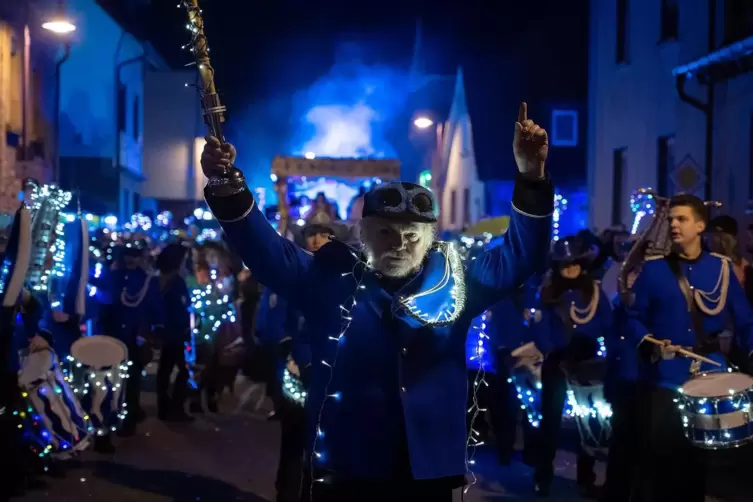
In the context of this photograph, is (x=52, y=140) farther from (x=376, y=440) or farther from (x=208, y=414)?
(x=376, y=440)

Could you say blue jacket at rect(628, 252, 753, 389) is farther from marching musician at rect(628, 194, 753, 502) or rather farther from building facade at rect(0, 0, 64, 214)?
building facade at rect(0, 0, 64, 214)

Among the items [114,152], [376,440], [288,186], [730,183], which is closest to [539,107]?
[288,186]

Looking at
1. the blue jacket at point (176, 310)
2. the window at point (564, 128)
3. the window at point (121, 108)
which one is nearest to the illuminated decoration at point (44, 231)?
the blue jacket at point (176, 310)

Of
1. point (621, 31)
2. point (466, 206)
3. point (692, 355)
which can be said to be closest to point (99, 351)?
point (692, 355)

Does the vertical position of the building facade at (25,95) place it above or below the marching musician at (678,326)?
above

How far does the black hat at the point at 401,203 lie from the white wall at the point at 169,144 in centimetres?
4472

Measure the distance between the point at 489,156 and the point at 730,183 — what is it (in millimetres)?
18902

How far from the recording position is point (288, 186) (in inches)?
1155

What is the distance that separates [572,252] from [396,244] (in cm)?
551

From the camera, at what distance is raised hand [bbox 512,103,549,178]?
3.75 metres

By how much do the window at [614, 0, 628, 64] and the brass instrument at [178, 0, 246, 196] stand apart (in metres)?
18.3

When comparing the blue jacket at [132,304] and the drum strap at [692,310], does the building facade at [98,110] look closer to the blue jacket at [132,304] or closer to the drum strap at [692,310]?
the blue jacket at [132,304]

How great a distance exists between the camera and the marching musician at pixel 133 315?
38.6 ft

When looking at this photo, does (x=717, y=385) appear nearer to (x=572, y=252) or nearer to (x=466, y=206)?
(x=572, y=252)
